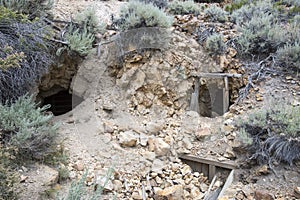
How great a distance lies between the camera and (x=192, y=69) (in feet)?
16.4

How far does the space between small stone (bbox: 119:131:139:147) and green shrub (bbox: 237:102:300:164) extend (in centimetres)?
157

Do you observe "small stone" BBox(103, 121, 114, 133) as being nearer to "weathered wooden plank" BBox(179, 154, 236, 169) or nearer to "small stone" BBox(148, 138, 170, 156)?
"small stone" BBox(148, 138, 170, 156)

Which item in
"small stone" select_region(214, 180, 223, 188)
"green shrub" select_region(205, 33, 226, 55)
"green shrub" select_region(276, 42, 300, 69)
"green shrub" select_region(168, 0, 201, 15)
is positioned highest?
"green shrub" select_region(168, 0, 201, 15)

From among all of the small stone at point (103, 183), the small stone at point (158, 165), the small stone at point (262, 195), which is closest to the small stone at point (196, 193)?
the small stone at point (158, 165)

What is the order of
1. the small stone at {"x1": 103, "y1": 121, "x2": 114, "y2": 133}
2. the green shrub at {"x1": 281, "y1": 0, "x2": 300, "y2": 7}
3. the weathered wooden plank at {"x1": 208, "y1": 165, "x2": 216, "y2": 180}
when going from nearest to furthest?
the weathered wooden plank at {"x1": 208, "y1": 165, "x2": 216, "y2": 180}, the small stone at {"x1": 103, "y1": 121, "x2": 114, "y2": 133}, the green shrub at {"x1": 281, "y1": 0, "x2": 300, "y2": 7}

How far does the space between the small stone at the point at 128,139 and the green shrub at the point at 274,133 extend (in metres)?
1.57

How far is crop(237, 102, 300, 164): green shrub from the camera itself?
339cm

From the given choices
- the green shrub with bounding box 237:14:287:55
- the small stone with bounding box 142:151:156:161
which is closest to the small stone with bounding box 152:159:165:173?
the small stone with bounding box 142:151:156:161

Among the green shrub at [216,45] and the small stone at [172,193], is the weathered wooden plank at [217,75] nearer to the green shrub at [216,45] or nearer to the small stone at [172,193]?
the green shrub at [216,45]

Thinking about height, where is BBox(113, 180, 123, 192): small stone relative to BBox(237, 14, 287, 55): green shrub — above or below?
below

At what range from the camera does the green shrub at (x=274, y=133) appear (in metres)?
3.39

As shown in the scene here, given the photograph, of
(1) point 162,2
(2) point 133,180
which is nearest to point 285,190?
(2) point 133,180

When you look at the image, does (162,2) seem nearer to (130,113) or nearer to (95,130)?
(130,113)

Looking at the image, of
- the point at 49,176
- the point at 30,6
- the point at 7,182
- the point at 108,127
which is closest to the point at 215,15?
the point at 108,127
